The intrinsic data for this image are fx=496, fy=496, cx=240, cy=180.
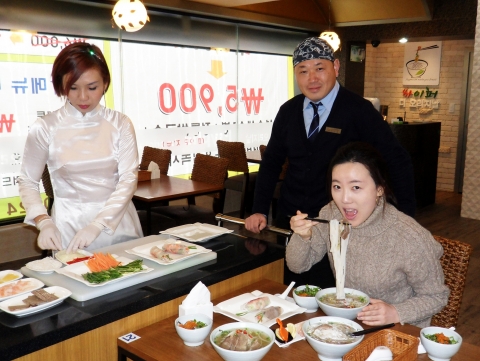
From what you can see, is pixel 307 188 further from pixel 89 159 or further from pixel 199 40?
pixel 199 40

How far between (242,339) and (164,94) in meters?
5.08

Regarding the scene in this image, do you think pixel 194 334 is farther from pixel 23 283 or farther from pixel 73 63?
pixel 73 63

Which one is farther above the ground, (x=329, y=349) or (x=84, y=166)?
(x=84, y=166)

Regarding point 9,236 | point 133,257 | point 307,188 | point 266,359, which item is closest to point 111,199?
point 133,257

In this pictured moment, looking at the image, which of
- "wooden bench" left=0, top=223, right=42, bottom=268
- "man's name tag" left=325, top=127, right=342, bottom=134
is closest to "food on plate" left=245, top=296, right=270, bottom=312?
"man's name tag" left=325, top=127, right=342, bottom=134

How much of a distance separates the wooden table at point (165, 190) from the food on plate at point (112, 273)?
218 centimetres

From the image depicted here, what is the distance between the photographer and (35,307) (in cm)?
140

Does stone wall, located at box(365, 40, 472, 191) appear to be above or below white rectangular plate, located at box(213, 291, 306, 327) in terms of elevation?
above

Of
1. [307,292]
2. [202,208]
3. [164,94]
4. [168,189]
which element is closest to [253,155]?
[164,94]

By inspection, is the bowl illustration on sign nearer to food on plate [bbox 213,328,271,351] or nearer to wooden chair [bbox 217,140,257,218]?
wooden chair [bbox 217,140,257,218]

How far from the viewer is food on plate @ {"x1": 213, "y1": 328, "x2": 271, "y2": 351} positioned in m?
1.31

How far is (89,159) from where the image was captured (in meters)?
2.18

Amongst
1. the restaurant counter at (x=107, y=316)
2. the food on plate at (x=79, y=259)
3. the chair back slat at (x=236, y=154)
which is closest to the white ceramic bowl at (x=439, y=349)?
the restaurant counter at (x=107, y=316)

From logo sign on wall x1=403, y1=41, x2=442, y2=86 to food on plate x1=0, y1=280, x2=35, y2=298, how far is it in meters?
7.69
